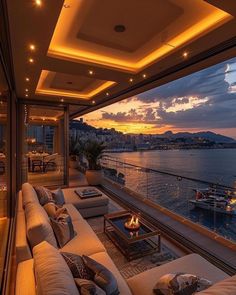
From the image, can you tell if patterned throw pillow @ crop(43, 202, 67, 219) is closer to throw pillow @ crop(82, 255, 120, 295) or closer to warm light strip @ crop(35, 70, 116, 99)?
throw pillow @ crop(82, 255, 120, 295)

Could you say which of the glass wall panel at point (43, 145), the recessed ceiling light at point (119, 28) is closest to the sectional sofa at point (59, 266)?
the recessed ceiling light at point (119, 28)

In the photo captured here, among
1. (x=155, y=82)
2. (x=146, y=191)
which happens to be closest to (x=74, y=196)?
(x=146, y=191)

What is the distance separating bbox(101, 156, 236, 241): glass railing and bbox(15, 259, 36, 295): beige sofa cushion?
258cm

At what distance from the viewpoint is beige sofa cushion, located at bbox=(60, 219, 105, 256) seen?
2074mm

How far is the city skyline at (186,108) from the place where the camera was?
430 centimetres

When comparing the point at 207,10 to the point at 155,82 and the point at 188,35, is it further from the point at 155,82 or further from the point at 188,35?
the point at 155,82

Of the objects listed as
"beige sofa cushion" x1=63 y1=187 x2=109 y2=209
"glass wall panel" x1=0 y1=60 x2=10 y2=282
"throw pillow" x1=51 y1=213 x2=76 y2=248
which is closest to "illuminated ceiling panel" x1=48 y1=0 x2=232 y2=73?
"glass wall panel" x1=0 y1=60 x2=10 y2=282

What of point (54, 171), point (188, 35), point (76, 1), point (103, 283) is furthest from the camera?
point (54, 171)

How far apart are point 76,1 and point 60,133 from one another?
5.19 metres

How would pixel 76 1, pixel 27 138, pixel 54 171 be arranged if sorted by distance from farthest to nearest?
pixel 54 171 < pixel 27 138 < pixel 76 1

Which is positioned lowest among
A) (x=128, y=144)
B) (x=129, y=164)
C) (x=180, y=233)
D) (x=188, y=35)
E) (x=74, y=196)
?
(x=180, y=233)

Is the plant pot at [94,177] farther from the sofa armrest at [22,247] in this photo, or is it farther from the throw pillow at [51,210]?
the sofa armrest at [22,247]

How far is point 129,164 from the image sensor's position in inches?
230

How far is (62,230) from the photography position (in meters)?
2.22
